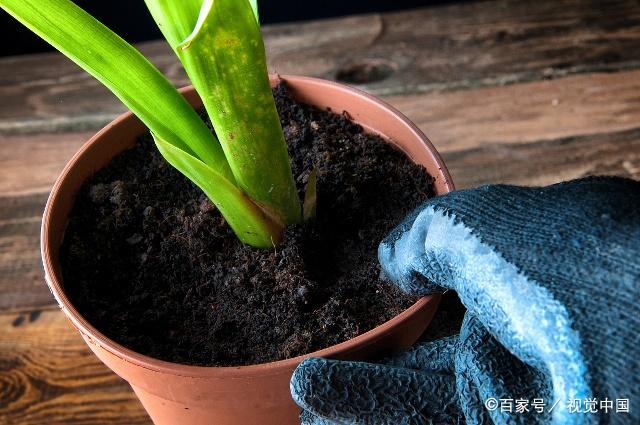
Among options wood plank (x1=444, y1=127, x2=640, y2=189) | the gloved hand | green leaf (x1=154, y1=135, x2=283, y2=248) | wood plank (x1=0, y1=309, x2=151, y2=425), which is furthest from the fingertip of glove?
wood plank (x1=444, y1=127, x2=640, y2=189)

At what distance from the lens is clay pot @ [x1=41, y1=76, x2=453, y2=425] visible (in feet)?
1.57

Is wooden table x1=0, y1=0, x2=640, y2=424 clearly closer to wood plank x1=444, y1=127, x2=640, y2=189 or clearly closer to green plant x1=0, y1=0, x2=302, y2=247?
wood plank x1=444, y1=127, x2=640, y2=189

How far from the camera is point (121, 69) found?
Answer: 0.48m

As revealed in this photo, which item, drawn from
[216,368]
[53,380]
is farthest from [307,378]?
[53,380]

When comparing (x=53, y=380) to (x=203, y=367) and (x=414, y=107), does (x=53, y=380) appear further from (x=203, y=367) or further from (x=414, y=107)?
(x=414, y=107)

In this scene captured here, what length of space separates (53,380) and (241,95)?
45cm

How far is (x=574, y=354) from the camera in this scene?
1.23 ft

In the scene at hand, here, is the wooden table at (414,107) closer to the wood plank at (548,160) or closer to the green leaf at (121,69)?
the wood plank at (548,160)

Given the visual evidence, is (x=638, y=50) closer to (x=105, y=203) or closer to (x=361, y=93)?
(x=361, y=93)

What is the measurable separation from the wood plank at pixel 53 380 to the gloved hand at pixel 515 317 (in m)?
0.32

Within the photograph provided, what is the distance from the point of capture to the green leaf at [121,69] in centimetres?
45

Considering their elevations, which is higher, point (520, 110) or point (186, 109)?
point (186, 109)

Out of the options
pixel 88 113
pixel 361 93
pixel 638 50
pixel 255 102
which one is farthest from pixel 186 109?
pixel 638 50

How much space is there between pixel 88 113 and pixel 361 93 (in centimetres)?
49
